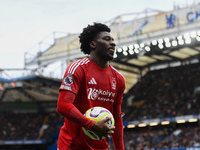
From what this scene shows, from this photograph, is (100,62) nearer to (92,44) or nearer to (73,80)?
(92,44)

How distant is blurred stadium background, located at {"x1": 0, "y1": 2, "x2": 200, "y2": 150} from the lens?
90.0 feet

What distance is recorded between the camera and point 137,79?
1564 inches

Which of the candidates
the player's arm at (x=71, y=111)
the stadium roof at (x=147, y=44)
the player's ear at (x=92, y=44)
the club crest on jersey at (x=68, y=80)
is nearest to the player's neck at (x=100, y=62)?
the player's ear at (x=92, y=44)

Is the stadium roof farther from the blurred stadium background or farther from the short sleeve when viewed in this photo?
the short sleeve

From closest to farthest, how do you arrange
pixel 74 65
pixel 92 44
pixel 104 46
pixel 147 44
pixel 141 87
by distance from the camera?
pixel 74 65 → pixel 104 46 → pixel 92 44 → pixel 147 44 → pixel 141 87

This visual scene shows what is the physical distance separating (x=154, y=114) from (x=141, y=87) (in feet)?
22.7

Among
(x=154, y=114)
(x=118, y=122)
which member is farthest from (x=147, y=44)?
(x=118, y=122)

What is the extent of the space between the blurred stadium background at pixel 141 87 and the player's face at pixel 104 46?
853 inches

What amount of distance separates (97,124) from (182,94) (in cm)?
2927

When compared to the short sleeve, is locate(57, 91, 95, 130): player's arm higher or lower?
lower

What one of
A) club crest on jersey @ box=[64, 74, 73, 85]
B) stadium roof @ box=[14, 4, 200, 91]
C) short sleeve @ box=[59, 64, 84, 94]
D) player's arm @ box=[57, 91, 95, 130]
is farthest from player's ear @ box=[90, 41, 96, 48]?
stadium roof @ box=[14, 4, 200, 91]

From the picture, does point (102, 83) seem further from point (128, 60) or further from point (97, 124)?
point (128, 60)

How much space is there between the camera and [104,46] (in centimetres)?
443

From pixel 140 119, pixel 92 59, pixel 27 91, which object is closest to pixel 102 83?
pixel 92 59
